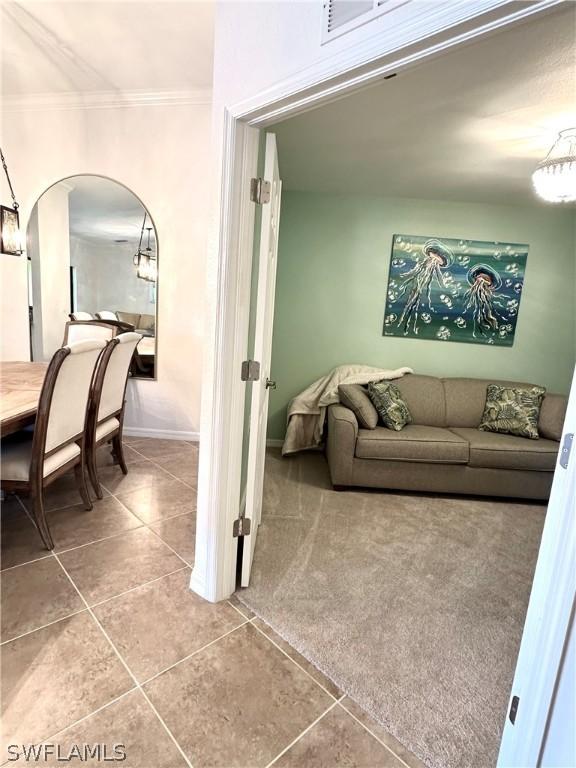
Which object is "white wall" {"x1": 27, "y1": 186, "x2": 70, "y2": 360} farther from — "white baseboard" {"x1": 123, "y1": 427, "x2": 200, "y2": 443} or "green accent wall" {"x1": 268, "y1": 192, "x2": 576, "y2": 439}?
"green accent wall" {"x1": 268, "y1": 192, "x2": 576, "y2": 439}

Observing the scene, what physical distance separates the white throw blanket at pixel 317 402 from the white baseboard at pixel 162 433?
91 centimetres

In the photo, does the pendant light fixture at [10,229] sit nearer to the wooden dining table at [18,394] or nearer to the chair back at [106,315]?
the chair back at [106,315]

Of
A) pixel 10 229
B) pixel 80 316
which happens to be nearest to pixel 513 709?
pixel 80 316

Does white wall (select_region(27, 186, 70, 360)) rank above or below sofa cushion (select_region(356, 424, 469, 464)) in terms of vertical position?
above

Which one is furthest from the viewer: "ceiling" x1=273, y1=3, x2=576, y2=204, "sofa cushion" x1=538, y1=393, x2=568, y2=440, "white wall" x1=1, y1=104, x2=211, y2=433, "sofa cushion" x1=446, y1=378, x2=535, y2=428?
"sofa cushion" x1=446, y1=378, x2=535, y2=428

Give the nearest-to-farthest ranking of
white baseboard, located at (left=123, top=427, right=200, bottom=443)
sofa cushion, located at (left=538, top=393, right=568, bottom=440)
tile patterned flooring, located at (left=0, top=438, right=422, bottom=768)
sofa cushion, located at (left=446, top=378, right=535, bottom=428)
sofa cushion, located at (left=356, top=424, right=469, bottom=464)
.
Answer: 1. tile patterned flooring, located at (left=0, top=438, right=422, bottom=768)
2. sofa cushion, located at (left=356, top=424, right=469, bottom=464)
3. sofa cushion, located at (left=538, top=393, right=568, bottom=440)
4. sofa cushion, located at (left=446, top=378, right=535, bottom=428)
5. white baseboard, located at (left=123, top=427, right=200, bottom=443)

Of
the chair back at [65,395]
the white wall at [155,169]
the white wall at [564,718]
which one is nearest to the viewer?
the white wall at [564,718]

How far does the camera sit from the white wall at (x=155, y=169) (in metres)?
3.18

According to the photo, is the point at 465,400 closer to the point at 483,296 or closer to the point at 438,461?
the point at 438,461

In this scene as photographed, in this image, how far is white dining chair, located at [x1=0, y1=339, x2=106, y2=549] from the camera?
176cm

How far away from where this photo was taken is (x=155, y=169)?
3252 millimetres

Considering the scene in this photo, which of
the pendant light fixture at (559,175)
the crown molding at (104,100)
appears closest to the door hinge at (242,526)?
the pendant light fixture at (559,175)

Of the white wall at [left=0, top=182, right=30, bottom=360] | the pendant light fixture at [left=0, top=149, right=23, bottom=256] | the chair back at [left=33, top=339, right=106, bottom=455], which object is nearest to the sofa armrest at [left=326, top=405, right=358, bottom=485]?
the chair back at [left=33, top=339, right=106, bottom=455]

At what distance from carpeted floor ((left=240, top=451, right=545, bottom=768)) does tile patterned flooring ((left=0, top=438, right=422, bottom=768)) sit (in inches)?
4.6
